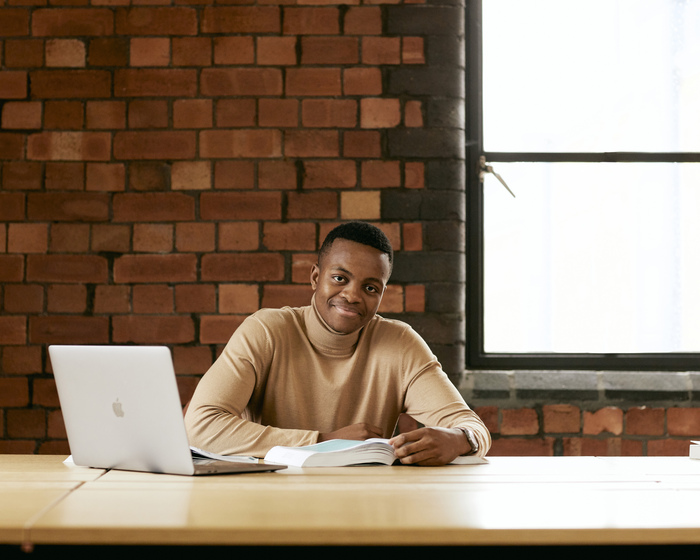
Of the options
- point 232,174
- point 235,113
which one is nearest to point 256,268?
point 232,174

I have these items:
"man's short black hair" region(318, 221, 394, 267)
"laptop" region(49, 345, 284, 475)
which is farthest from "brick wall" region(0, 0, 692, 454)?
"laptop" region(49, 345, 284, 475)

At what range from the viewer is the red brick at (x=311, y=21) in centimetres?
238

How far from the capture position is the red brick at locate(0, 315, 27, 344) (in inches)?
93.2

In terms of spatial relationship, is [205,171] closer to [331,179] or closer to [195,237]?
[195,237]

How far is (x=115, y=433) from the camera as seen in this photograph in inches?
50.6

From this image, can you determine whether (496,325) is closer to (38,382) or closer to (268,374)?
(268,374)

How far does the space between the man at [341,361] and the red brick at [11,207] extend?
3.40 ft

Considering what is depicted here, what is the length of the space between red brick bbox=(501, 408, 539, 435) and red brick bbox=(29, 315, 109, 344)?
4.61 feet

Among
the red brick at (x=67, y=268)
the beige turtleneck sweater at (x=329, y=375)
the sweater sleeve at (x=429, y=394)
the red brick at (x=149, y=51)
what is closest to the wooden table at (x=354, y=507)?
the sweater sleeve at (x=429, y=394)

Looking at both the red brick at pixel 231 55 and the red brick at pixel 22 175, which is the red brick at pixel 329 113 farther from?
the red brick at pixel 22 175

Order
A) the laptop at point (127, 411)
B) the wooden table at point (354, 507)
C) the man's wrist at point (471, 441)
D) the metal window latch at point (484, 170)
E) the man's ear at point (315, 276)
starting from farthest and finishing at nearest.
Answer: the metal window latch at point (484, 170) → the man's ear at point (315, 276) → the man's wrist at point (471, 441) → the laptop at point (127, 411) → the wooden table at point (354, 507)

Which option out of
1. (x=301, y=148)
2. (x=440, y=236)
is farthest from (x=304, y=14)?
(x=440, y=236)

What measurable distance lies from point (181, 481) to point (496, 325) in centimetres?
158

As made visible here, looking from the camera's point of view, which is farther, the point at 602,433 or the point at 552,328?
the point at 552,328
